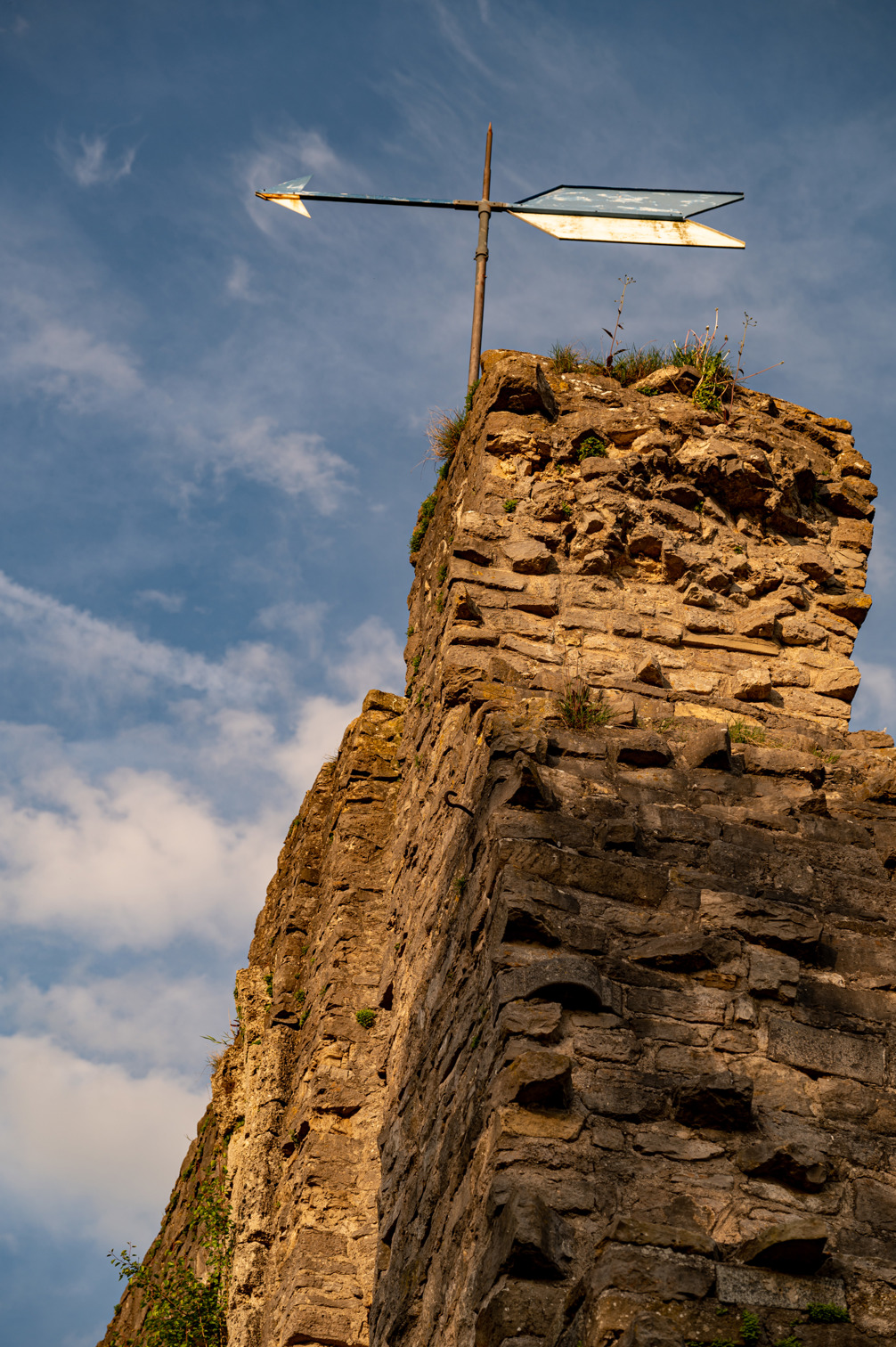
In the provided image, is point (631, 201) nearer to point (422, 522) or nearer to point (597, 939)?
point (422, 522)

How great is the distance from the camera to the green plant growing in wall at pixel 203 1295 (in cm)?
673

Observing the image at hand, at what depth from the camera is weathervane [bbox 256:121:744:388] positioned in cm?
705

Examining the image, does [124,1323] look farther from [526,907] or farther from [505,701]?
[526,907]

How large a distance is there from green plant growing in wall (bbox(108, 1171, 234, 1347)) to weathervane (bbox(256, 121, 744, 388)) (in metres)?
4.52

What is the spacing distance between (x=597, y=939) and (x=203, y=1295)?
426 cm

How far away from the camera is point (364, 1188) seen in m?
5.93

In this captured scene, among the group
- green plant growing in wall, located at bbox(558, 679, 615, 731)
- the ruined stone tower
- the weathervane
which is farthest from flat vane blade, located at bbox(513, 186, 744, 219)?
green plant growing in wall, located at bbox(558, 679, 615, 731)

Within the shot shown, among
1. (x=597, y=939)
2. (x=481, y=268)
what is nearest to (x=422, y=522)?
(x=481, y=268)

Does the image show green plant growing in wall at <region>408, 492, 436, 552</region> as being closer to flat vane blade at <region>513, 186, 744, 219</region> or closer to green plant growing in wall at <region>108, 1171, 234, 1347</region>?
flat vane blade at <region>513, 186, 744, 219</region>

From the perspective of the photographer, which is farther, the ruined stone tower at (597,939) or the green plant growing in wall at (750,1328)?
the ruined stone tower at (597,939)

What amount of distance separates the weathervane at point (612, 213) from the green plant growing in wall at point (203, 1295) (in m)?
4.52

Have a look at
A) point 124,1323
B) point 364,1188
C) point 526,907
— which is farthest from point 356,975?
point 124,1323

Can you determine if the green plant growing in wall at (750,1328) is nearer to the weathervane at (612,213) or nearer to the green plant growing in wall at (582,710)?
the green plant growing in wall at (582,710)

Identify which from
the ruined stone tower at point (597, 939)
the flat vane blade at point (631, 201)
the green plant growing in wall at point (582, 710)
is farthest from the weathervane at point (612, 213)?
the green plant growing in wall at point (582, 710)
